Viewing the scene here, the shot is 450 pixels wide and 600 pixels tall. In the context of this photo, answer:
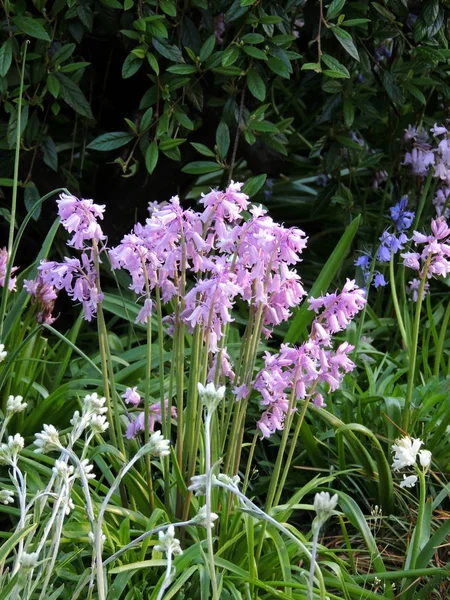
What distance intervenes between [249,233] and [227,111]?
138 cm

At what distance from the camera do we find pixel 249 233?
1.93 meters

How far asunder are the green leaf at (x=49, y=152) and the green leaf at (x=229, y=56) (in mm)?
766

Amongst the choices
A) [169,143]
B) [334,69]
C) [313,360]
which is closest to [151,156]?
[169,143]

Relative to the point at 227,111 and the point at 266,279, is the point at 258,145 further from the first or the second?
the point at 266,279

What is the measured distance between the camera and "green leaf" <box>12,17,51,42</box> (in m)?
2.86

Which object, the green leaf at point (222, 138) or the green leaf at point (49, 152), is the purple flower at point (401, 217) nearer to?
the green leaf at point (222, 138)

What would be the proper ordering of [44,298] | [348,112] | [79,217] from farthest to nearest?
[348,112] < [44,298] < [79,217]

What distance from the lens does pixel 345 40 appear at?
2.94m

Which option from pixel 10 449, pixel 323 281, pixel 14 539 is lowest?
pixel 14 539

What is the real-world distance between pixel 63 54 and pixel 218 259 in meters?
1.35

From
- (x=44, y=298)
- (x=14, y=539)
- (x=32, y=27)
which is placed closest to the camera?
(x=14, y=539)

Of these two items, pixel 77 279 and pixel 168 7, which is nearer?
pixel 77 279

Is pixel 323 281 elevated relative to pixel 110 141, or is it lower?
lower

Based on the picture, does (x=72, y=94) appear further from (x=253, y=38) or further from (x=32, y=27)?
(x=253, y=38)
